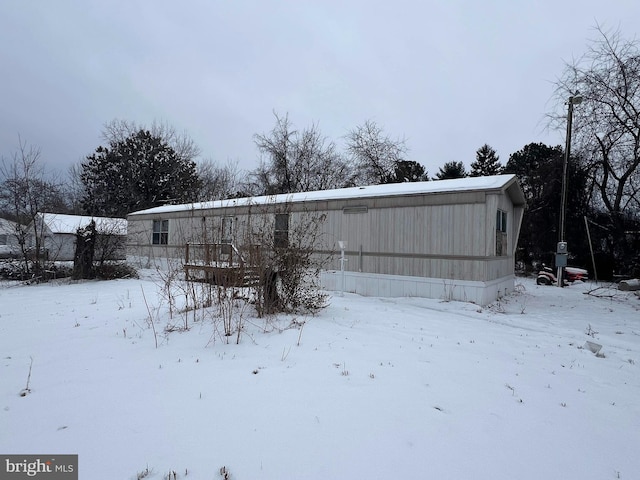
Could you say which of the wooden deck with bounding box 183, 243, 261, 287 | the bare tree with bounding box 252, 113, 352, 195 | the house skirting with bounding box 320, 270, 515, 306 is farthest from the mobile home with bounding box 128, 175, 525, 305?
the bare tree with bounding box 252, 113, 352, 195

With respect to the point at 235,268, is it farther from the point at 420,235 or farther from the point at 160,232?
the point at 160,232

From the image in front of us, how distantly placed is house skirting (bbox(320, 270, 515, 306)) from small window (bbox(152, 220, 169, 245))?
759 centimetres

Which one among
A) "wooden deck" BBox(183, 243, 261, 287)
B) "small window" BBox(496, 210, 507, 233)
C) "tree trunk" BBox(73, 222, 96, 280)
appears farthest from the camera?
"tree trunk" BBox(73, 222, 96, 280)

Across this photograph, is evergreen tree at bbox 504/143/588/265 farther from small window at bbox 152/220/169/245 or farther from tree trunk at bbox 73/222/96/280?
tree trunk at bbox 73/222/96/280

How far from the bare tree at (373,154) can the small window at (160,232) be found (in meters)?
13.5

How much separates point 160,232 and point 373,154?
14.7 m

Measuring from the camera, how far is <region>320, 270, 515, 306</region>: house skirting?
7605 millimetres

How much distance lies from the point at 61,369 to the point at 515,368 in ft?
14.5

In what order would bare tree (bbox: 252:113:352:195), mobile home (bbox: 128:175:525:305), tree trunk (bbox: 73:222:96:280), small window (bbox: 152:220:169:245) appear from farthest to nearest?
bare tree (bbox: 252:113:352:195)
small window (bbox: 152:220:169:245)
tree trunk (bbox: 73:222:96:280)
mobile home (bbox: 128:175:525:305)

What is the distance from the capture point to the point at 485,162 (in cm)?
2608

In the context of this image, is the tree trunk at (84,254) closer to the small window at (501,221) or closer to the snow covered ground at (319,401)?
the snow covered ground at (319,401)

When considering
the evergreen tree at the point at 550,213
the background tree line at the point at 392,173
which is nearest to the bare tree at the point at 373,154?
the background tree line at the point at 392,173

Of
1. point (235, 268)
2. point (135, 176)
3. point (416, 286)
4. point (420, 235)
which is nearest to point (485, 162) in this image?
point (420, 235)

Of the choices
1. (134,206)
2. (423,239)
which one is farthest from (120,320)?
(134,206)
